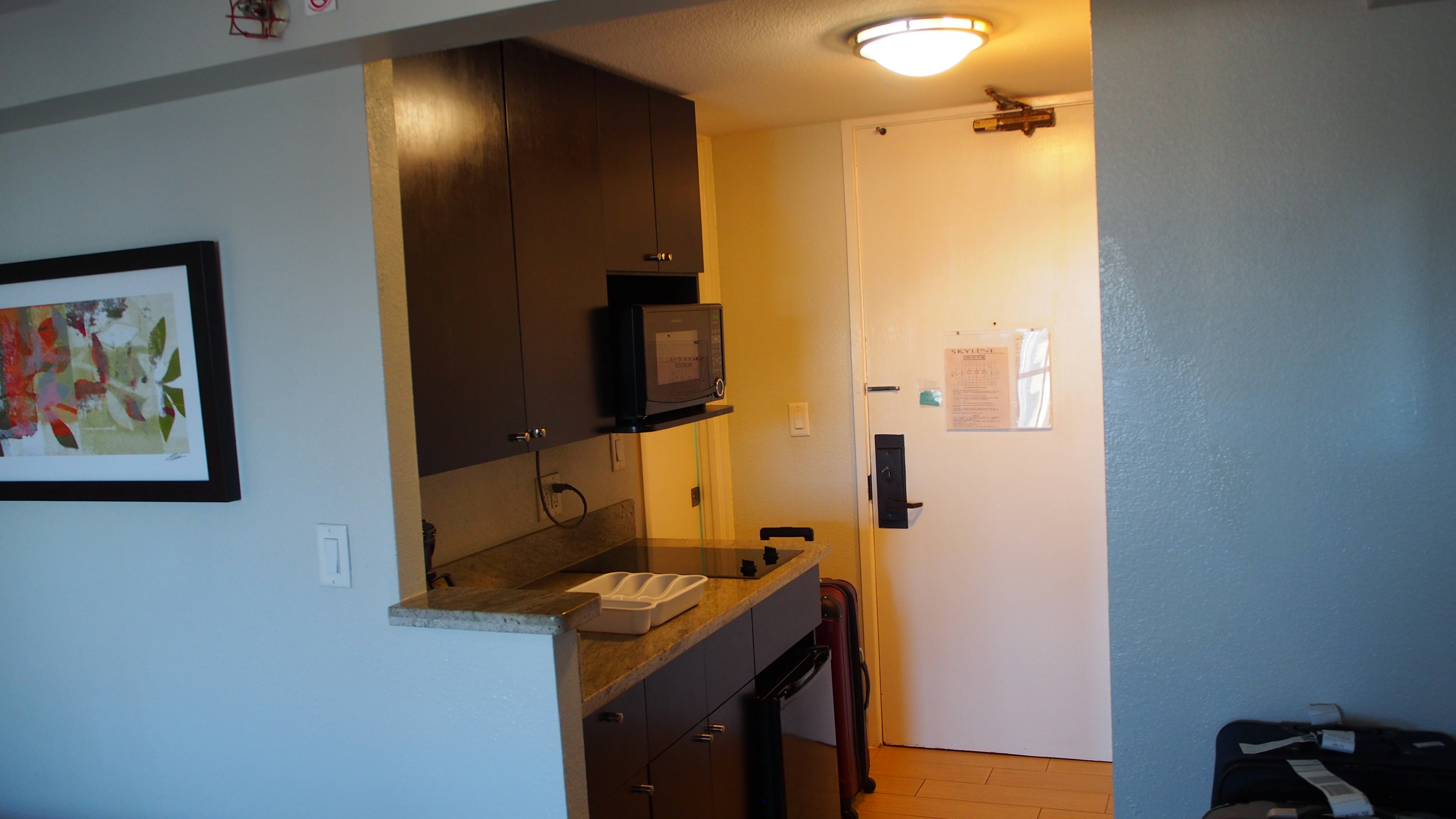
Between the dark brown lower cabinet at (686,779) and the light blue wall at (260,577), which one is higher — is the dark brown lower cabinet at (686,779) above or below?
below

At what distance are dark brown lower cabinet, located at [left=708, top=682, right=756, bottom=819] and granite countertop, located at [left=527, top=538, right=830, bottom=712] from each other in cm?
24

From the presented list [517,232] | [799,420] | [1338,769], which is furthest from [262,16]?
[799,420]

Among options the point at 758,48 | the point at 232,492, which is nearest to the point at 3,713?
the point at 232,492

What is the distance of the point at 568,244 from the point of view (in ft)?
8.36

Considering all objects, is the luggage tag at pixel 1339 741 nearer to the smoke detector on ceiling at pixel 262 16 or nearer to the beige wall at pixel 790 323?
the smoke detector on ceiling at pixel 262 16

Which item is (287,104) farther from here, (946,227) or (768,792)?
(946,227)

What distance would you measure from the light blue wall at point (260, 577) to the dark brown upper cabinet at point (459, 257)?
16cm

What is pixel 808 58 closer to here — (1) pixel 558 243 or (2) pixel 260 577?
(1) pixel 558 243

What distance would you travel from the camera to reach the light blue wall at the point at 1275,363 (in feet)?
5.32

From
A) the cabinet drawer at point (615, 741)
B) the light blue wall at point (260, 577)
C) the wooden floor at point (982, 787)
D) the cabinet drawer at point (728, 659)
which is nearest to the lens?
the light blue wall at point (260, 577)

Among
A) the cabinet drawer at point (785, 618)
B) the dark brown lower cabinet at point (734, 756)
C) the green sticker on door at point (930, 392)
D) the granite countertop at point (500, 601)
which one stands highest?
the green sticker on door at point (930, 392)

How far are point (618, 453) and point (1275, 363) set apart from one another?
2.11 meters

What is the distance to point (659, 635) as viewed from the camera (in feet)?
7.61

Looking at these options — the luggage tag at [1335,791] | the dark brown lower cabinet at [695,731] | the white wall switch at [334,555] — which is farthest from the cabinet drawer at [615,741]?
the luggage tag at [1335,791]
